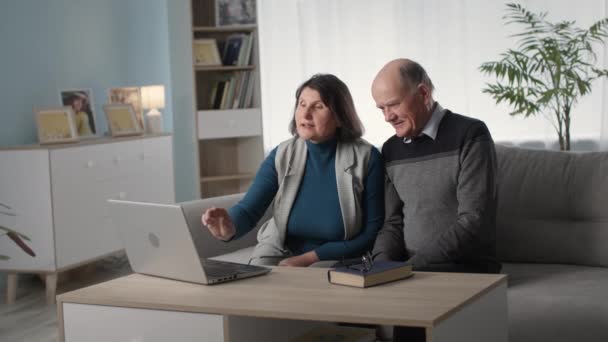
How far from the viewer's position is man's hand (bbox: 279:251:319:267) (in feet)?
9.33

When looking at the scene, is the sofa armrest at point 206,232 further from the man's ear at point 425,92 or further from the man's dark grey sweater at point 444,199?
the man's ear at point 425,92

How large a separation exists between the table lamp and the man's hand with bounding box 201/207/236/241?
3260 mm

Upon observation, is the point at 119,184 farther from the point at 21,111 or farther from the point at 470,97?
the point at 470,97

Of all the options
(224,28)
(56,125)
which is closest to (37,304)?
(56,125)

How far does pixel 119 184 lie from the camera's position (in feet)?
17.1

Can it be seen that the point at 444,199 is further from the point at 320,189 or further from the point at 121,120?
the point at 121,120

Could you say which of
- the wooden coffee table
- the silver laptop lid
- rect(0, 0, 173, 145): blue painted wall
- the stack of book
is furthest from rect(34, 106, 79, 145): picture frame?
the wooden coffee table

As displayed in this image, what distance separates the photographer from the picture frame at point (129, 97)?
569 centimetres

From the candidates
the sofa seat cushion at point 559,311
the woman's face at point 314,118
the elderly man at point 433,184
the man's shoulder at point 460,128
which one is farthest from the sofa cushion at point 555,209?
the woman's face at point 314,118

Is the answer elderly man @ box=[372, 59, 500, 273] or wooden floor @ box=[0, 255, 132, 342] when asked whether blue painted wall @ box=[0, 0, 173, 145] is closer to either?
wooden floor @ box=[0, 255, 132, 342]

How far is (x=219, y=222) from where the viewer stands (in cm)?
264

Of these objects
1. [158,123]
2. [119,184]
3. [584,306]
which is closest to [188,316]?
[584,306]

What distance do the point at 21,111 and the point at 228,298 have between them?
133 inches

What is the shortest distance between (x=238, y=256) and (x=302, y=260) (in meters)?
0.51
